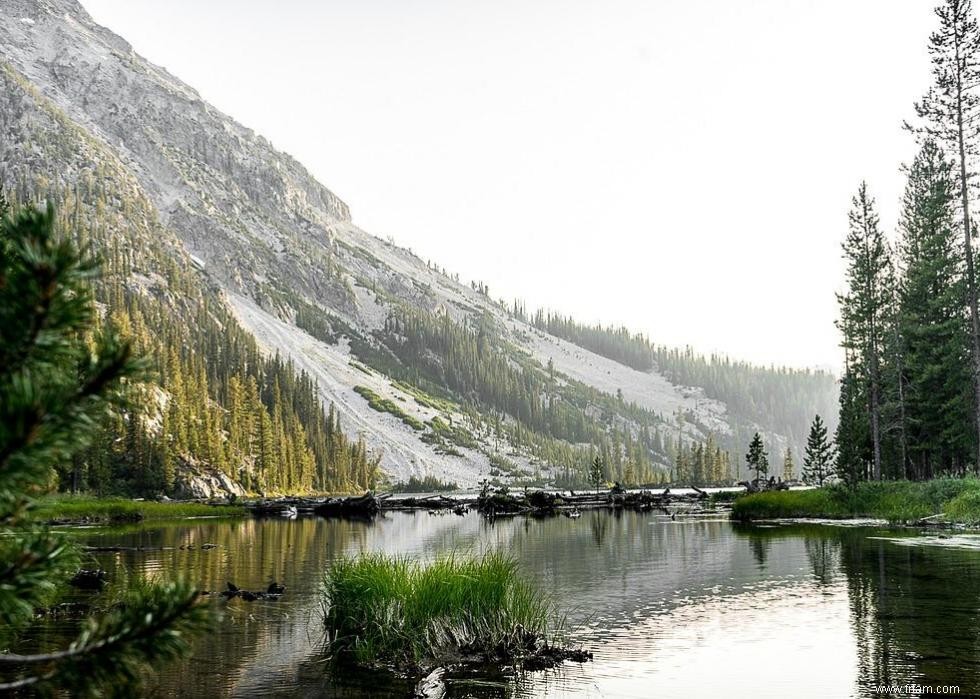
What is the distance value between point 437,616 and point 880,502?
2089 inches

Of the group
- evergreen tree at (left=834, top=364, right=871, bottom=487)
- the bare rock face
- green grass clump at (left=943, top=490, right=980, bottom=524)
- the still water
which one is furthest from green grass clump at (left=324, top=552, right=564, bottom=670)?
the bare rock face

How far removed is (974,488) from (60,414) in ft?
187

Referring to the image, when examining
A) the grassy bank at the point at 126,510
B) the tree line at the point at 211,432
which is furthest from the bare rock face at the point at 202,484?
the grassy bank at the point at 126,510

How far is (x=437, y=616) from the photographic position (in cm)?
1884

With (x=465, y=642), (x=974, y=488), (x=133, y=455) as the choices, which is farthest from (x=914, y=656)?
(x=133, y=455)

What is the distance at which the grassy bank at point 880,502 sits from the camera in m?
51.8

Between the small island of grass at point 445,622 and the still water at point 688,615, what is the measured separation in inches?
40.4

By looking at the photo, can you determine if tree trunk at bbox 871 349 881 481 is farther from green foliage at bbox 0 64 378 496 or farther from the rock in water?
the rock in water

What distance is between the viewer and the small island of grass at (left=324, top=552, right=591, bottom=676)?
18.4 m

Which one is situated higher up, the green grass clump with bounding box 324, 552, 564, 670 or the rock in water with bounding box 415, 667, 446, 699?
the green grass clump with bounding box 324, 552, 564, 670

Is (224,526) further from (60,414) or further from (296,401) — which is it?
(296,401)

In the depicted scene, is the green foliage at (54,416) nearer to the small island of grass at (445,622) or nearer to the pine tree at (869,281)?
the small island of grass at (445,622)

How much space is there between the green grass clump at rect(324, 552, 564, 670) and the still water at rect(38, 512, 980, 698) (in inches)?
47.8

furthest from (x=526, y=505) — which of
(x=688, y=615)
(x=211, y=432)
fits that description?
(x=688, y=615)
